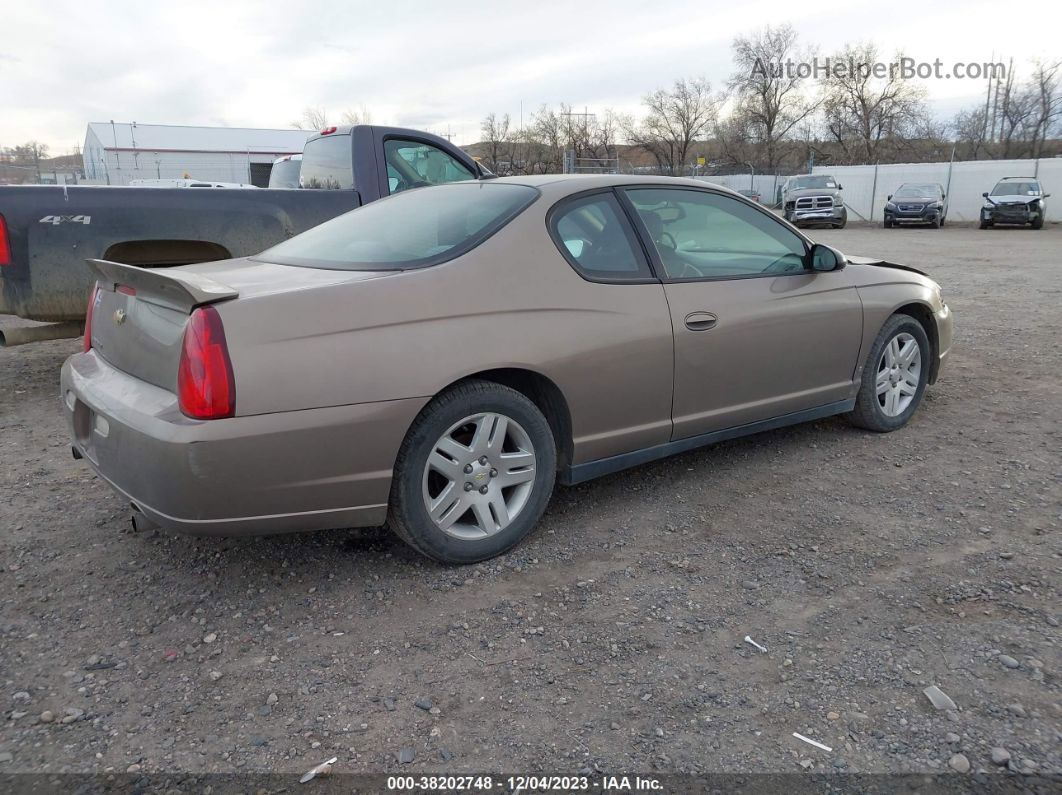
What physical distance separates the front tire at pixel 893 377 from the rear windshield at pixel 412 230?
2.30 meters

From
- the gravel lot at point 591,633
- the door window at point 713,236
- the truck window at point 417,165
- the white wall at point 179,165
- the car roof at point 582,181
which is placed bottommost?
the gravel lot at point 591,633

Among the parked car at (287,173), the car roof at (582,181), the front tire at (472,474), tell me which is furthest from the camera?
the parked car at (287,173)

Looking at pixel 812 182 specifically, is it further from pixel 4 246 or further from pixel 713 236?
pixel 4 246

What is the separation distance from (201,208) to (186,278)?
9.79ft

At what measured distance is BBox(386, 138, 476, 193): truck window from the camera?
21.6 feet

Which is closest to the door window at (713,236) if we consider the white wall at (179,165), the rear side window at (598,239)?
the rear side window at (598,239)

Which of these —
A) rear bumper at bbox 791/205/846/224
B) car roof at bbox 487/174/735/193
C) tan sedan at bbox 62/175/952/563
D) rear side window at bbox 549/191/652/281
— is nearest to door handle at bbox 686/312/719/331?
tan sedan at bbox 62/175/952/563

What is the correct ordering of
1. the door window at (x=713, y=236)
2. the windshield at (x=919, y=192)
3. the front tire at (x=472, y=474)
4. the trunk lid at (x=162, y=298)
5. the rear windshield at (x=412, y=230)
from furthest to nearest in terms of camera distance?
the windshield at (x=919, y=192)
the door window at (x=713, y=236)
the rear windshield at (x=412, y=230)
the front tire at (x=472, y=474)
the trunk lid at (x=162, y=298)

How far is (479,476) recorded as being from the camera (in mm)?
3148

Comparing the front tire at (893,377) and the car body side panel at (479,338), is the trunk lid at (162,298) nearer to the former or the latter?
the car body side panel at (479,338)

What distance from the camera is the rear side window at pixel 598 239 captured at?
11.3 ft

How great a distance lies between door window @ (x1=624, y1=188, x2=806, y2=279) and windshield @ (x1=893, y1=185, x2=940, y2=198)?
25893mm

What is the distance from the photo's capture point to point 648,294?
354cm

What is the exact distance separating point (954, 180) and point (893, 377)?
100.0 feet
